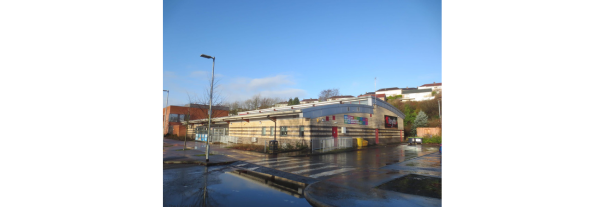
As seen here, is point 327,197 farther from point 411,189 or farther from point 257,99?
point 257,99

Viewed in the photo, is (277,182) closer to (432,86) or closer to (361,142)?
(361,142)

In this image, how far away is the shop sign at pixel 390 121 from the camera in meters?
29.8

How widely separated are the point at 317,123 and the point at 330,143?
1.87 meters

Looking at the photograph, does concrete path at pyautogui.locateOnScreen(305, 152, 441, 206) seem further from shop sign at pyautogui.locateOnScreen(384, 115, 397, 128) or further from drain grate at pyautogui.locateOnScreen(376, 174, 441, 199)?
shop sign at pyautogui.locateOnScreen(384, 115, 397, 128)

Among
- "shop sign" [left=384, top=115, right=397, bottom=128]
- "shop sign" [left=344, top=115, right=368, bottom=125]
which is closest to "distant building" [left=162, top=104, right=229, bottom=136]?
"shop sign" [left=344, top=115, right=368, bottom=125]

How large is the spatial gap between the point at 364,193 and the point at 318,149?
12493 mm

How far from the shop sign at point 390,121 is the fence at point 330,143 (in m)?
9.05

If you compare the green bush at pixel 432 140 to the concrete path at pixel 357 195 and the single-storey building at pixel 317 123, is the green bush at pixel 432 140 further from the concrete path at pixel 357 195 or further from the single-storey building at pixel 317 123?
the concrete path at pixel 357 195

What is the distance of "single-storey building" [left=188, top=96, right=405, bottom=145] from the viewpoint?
62.8 feet

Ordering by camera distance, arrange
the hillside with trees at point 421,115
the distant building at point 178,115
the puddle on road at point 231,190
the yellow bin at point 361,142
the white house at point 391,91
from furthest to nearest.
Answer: the white house at point 391,91, the hillside with trees at point 421,115, the distant building at point 178,115, the yellow bin at point 361,142, the puddle on road at point 231,190

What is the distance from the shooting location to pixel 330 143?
19875 mm

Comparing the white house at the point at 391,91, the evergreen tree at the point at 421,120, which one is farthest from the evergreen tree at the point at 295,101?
the evergreen tree at the point at 421,120
